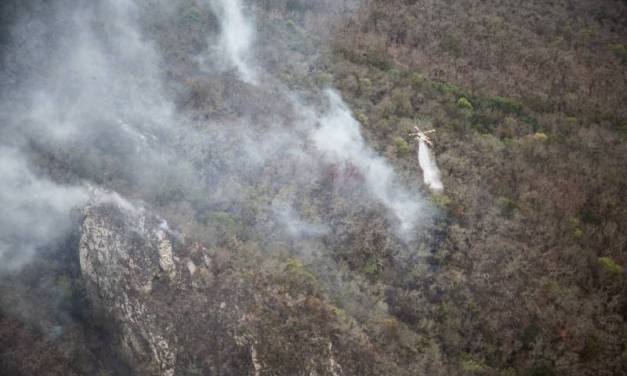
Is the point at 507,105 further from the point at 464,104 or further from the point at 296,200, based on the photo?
the point at 296,200

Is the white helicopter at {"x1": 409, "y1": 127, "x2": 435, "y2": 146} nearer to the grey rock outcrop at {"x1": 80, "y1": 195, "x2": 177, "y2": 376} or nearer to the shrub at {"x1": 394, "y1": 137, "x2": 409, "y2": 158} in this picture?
the shrub at {"x1": 394, "y1": 137, "x2": 409, "y2": 158}

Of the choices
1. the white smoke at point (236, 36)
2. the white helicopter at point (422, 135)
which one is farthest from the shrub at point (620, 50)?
the white smoke at point (236, 36)

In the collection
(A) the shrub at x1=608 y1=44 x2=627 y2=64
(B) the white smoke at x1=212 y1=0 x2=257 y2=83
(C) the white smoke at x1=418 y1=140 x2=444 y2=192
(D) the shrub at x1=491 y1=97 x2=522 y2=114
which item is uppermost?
(A) the shrub at x1=608 y1=44 x2=627 y2=64

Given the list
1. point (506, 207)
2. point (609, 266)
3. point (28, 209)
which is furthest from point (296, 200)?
point (609, 266)

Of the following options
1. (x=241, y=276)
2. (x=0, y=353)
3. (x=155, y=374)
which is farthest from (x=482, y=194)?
(x=0, y=353)

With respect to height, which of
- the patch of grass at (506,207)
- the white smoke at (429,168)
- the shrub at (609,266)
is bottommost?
the shrub at (609,266)

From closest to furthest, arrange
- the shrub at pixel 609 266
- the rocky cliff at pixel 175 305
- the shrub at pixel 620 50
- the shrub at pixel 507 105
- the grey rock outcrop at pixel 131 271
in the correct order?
the rocky cliff at pixel 175 305, the grey rock outcrop at pixel 131 271, the shrub at pixel 609 266, the shrub at pixel 507 105, the shrub at pixel 620 50

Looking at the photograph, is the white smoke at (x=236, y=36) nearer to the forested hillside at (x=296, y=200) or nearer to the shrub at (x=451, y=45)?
the forested hillside at (x=296, y=200)

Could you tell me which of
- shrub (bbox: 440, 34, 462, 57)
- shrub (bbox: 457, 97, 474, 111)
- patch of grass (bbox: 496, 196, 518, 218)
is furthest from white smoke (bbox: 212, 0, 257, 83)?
patch of grass (bbox: 496, 196, 518, 218)
